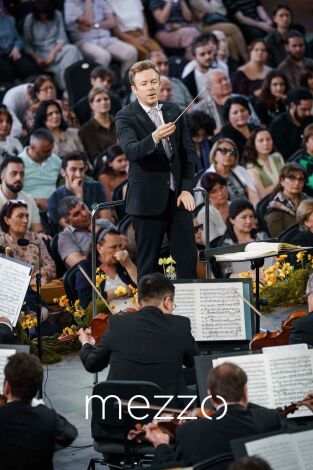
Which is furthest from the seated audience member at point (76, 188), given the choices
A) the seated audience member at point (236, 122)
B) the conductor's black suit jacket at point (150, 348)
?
the conductor's black suit jacket at point (150, 348)

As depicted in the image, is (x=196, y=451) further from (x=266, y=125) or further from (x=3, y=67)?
(x=266, y=125)

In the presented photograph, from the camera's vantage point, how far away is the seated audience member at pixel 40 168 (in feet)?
33.8

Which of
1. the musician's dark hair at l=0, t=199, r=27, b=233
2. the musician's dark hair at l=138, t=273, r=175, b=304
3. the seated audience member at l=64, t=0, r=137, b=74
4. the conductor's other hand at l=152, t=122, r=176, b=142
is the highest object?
the seated audience member at l=64, t=0, r=137, b=74

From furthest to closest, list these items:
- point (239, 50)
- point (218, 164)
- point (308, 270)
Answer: point (239, 50) → point (218, 164) → point (308, 270)

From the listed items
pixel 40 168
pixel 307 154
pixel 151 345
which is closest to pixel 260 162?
pixel 307 154

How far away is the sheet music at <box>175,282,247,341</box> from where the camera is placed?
6.41 meters

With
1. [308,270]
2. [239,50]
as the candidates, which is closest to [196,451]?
[308,270]

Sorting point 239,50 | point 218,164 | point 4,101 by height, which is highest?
point 239,50

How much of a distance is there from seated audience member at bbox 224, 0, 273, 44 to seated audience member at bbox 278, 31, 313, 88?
45 cm

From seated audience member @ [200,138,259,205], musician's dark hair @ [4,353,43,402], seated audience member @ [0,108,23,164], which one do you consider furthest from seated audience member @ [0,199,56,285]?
musician's dark hair @ [4,353,43,402]

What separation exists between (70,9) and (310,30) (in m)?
Result: 4.32

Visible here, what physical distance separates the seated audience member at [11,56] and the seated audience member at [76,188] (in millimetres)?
1860

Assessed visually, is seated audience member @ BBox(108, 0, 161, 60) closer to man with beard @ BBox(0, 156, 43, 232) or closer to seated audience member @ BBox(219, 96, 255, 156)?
seated audience member @ BBox(219, 96, 255, 156)

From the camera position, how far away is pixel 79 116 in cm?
1156
